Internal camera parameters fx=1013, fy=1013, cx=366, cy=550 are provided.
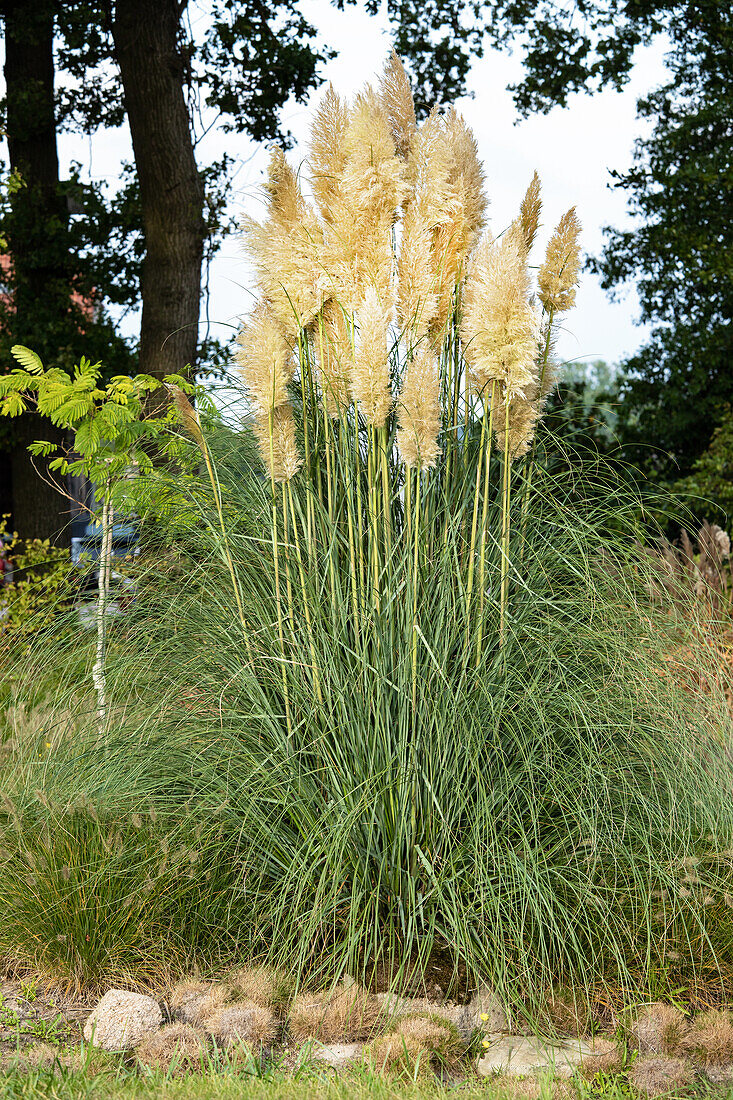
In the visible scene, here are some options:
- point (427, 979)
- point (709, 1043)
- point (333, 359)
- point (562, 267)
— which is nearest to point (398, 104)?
point (562, 267)

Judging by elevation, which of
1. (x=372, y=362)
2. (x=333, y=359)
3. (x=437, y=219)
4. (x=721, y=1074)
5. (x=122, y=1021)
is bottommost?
(x=721, y=1074)

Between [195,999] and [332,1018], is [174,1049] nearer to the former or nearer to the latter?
[195,999]

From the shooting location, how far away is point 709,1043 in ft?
10.1

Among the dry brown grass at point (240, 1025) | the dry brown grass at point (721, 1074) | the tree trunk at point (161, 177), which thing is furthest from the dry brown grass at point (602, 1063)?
the tree trunk at point (161, 177)

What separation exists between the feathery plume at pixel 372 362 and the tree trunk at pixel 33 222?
9207mm

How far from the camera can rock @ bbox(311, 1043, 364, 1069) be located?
9.89 ft

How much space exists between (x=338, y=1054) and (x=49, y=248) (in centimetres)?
1124

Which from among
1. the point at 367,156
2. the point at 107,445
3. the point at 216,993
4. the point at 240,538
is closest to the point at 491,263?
the point at 367,156

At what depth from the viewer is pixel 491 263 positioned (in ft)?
11.4

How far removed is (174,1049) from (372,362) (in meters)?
2.24

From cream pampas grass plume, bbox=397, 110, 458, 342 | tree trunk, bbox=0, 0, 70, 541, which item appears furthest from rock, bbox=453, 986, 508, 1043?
tree trunk, bbox=0, 0, 70, 541

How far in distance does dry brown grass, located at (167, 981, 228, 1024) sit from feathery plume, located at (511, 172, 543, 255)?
289cm

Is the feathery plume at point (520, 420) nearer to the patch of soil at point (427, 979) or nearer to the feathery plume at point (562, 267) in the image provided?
the feathery plume at point (562, 267)

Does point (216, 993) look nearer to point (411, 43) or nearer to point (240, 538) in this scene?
point (240, 538)
